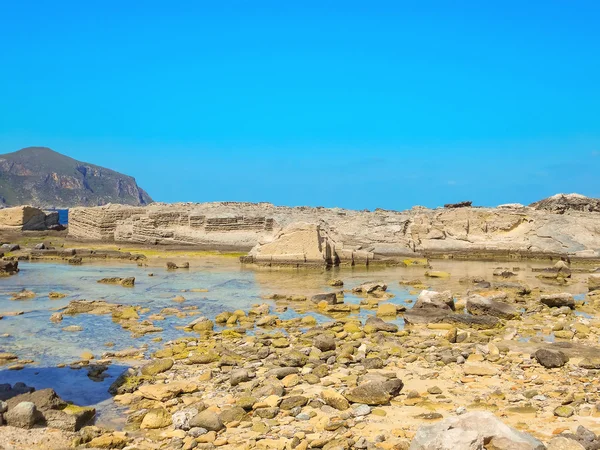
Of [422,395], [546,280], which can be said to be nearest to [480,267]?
[546,280]

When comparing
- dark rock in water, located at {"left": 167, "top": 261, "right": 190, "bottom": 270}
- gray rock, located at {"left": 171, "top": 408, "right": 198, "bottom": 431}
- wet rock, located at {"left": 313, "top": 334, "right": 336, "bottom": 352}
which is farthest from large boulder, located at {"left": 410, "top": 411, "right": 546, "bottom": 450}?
dark rock in water, located at {"left": 167, "top": 261, "right": 190, "bottom": 270}

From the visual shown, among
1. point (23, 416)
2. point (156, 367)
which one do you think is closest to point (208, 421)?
point (23, 416)

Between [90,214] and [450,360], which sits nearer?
[450,360]

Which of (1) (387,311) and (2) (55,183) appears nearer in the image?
(1) (387,311)

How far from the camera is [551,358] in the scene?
22.8ft

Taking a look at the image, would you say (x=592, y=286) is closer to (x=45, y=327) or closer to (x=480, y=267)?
(x=480, y=267)

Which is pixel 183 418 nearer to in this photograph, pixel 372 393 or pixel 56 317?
pixel 372 393

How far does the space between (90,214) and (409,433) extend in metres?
29.8

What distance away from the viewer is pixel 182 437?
5105mm

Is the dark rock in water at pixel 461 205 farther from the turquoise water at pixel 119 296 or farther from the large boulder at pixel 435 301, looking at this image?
the large boulder at pixel 435 301

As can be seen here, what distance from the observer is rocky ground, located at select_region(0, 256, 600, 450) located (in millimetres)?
4840

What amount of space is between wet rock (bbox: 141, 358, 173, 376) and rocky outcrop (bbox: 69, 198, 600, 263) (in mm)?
14496

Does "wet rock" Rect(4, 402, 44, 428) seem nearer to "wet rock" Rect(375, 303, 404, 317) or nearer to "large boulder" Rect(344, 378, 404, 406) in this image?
"large boulder" Rect(344, 378, 404, 406)

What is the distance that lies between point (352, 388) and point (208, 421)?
1677 mm
